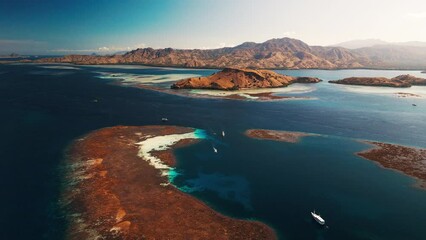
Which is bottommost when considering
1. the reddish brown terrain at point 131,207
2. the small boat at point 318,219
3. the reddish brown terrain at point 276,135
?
the reddish brown terrain at point 131,207

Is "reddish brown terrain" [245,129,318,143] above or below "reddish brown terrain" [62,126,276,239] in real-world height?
above

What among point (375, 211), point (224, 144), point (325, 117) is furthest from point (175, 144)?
point (325, 117)

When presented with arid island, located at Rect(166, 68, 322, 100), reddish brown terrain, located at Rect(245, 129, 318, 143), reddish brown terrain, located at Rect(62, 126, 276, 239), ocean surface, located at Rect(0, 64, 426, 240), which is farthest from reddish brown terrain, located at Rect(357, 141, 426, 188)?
arid island, located at Rect(166, 68, 322, 100)

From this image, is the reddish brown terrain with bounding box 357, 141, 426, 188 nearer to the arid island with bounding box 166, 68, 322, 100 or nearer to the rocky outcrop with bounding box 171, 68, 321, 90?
the arid island with bounding box 166, 68, 322, 100

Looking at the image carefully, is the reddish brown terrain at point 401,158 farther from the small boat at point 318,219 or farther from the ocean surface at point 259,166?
the small boat at point 318,219

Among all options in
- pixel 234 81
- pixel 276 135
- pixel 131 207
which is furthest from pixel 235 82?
pixel 131 207

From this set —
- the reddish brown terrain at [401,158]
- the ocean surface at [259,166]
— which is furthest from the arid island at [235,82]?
the reddish brown terrain at [401,158]
